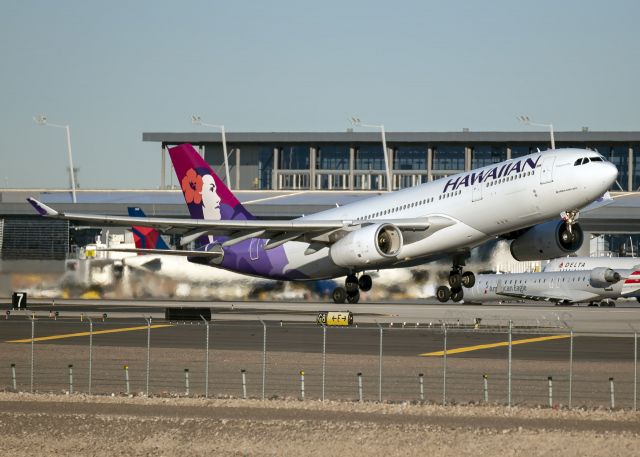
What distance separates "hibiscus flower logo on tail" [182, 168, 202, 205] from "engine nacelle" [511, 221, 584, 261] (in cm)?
1921

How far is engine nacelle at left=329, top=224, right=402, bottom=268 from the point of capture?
57.1 m

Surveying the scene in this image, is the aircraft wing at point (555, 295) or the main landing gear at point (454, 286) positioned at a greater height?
the main landing gear at point (454, 286)

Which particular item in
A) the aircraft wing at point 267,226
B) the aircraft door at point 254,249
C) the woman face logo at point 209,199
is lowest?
the aircraft door at point 254,249

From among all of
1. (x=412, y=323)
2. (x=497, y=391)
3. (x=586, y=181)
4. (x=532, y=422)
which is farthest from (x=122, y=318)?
(x=532, y=422)

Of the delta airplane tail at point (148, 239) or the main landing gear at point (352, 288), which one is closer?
the main landing gear at point (352, 288)

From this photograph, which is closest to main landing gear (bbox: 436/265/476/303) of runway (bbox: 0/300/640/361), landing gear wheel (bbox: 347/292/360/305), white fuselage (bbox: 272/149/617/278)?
runway (bbox: 0/300/640/361)

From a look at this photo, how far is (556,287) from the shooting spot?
8606cm

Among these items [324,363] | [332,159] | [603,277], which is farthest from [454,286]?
[332,159]

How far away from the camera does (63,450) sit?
923 inches

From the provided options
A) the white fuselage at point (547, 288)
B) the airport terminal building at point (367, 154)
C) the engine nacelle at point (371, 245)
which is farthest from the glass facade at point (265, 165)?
the engine nacelle at point (371, 245)

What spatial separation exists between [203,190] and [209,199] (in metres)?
0.71

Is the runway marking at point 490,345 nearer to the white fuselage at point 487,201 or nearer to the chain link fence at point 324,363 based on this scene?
the chain link fence at point 324,363

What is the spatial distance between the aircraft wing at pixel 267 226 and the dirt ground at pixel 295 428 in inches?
1131

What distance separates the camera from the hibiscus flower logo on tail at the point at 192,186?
6956cm
